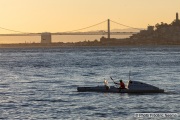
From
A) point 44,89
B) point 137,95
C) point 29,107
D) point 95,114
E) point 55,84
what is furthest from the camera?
point 55,84

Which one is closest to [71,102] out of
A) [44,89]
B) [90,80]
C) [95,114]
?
[95,114]

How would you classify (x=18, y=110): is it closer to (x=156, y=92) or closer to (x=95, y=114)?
(x=95, y=114)

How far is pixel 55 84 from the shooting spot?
2707 inches

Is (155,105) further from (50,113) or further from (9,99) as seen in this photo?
(9,99)

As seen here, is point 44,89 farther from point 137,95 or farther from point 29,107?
point 29,107

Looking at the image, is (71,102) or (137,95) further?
(137,95)

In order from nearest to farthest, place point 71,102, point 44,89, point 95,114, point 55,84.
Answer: point 95,114 → point 71,102 → point 44,89 → point 55,84

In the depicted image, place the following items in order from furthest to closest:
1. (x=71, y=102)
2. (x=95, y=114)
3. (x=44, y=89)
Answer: (x=44, y=89)
(x=71, y=102)
(x=95, y=114)

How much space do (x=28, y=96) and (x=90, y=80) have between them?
2124 cm

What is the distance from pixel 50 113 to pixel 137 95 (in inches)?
488

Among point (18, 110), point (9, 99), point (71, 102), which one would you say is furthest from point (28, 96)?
point (18, 110)

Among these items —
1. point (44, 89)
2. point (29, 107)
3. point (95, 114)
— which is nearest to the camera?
point (95, 114)

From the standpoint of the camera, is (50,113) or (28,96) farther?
(28,96)

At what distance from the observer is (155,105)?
47.8 meters
